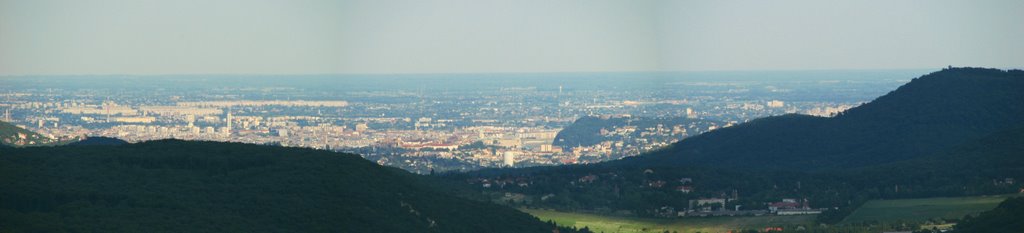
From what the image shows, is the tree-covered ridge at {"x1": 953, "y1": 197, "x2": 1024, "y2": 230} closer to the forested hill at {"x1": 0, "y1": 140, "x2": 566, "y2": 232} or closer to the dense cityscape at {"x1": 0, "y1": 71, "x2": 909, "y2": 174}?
the forested hill at {"x1": 0, "y1": 140, "x2": 566, "y2": 232}

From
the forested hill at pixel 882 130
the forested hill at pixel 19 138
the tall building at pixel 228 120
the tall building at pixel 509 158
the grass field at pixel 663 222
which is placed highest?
the forested hill at pixel 882 130

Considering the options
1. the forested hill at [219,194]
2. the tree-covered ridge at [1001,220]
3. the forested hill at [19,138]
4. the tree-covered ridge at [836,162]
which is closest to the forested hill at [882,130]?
the tree-covered ridge at [836,162]

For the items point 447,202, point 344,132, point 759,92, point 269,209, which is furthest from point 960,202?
point 759,92

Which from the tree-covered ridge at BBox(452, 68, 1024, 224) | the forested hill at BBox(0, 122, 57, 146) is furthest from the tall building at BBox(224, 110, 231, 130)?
the tree-covered ridge at BBox(452, 68, 1024, 224)

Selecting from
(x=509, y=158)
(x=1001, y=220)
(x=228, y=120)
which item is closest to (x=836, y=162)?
(x=509, y=158)

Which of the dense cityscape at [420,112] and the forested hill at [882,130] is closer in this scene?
the forested hill at [882,130]

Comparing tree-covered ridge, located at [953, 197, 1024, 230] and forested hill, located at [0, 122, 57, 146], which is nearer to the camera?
tree-covered ridge, located at [953, 197, 1024, 230]

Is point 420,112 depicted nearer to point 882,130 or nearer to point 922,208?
point 882,130

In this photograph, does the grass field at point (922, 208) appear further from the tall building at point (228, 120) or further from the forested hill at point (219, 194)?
the tall building at point (228, 120)
